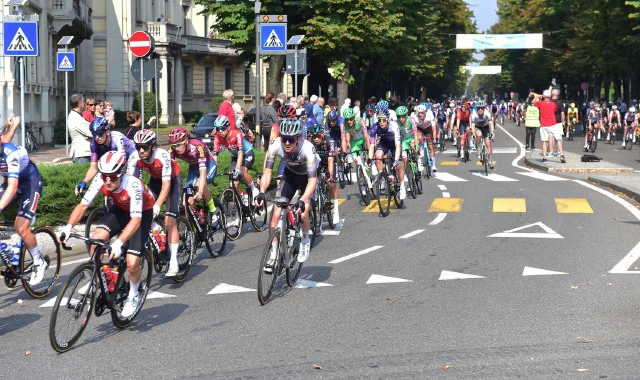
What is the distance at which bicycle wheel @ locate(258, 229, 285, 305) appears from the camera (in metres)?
8.99

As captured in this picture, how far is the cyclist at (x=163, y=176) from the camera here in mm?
9438

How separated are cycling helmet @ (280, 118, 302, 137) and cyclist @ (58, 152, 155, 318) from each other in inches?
72.7

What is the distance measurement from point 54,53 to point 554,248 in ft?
108

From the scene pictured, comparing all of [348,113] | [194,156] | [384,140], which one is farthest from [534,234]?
[194,156]

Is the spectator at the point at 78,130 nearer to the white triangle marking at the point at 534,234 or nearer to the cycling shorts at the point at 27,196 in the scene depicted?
the cycling shorts at the point at 27,196

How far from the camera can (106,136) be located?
10.4 m

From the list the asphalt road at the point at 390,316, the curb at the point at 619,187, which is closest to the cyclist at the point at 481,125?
the curb at the point at 619,187

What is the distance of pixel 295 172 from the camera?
10.2 m

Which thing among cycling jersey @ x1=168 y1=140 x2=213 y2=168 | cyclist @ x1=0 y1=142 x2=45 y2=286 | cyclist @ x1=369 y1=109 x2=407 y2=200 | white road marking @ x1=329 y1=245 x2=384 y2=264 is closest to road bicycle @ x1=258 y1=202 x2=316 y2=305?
white road marking @ x1=329 y1=245 x2=384 y2=264

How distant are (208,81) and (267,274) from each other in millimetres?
64336

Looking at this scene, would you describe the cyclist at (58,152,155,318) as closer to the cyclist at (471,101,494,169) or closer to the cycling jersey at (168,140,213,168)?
the cycling jersey at (168,140,213,168)

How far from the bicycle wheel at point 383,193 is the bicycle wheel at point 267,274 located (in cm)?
661

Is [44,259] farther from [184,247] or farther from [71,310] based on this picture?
[71,310]

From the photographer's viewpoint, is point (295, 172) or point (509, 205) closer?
point (295, 172)
